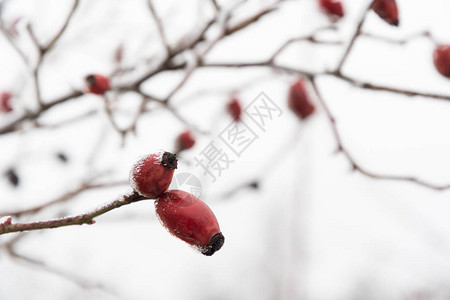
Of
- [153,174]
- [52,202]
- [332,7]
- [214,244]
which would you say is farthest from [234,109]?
[153,174]

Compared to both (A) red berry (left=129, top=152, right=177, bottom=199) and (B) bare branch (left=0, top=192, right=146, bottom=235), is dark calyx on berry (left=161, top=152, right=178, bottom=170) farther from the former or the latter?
(B) bare branch (left=0, top=192, right=146, bottom=235)

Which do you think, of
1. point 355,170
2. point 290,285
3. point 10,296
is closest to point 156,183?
point 355,170

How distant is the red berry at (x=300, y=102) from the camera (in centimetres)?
279

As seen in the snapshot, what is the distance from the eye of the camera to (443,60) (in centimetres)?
171

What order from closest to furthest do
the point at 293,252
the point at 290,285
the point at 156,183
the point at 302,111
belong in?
the point at 156,183 → the point at 302,111 → the point at 293,252 → the point at 290,285

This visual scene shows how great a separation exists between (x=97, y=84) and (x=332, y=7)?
4.62ft

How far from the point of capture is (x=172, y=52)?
83.4 inches

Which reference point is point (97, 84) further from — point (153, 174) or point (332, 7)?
point (332, 7)

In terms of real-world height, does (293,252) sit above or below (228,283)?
above

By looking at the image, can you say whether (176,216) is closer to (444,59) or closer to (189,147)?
(444,59)

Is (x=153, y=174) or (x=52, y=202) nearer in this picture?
(x=153, y=174)

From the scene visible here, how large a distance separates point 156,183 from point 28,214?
1266 millimetres

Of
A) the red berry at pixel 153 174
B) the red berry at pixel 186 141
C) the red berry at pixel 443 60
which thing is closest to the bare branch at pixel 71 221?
the red berry at pixel 153 174

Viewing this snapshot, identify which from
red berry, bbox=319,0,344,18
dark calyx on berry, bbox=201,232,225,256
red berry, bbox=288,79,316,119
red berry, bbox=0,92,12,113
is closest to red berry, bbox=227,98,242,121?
red berry, bbox=288,79,316,119
